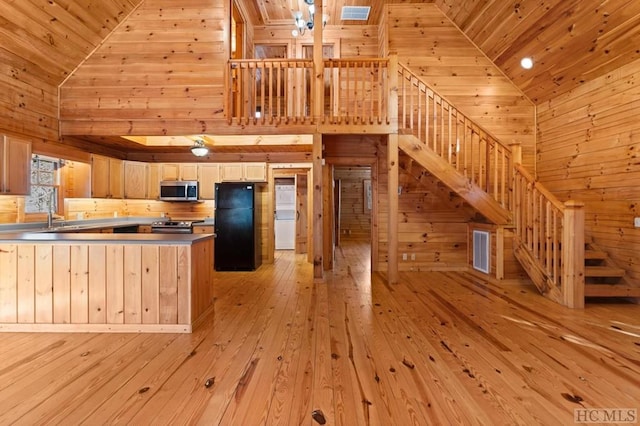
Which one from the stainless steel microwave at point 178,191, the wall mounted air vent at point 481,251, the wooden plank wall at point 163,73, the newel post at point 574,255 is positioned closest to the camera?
the newel post at point 574,255

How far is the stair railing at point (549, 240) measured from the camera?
11.7 feet

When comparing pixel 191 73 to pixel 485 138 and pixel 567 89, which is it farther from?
pixel 567 89

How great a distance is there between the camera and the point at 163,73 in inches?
179

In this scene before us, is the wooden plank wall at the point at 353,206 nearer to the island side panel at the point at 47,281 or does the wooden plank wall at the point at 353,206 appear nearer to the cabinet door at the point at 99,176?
the cabinet door at the point at 99,176

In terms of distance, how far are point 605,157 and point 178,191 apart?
22.2ft

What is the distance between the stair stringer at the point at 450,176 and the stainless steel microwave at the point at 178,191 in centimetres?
388

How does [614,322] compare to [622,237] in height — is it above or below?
below

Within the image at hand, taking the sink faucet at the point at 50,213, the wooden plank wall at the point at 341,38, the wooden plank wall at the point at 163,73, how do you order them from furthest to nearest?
the wooden plank wall at the point at 341,38 < the wooden plank wall at the point at 163,73 < the sink faucet at the point at 50,213

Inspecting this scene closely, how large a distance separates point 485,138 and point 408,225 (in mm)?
1892

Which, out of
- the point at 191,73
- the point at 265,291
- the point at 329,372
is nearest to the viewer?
the point at 329,372

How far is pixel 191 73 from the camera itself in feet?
14.9

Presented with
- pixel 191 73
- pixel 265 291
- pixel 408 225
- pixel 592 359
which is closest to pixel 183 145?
pixel 191 73

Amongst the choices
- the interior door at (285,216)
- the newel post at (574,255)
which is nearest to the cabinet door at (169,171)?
the interior door at (285,216)

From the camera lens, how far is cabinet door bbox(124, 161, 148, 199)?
5621mm
